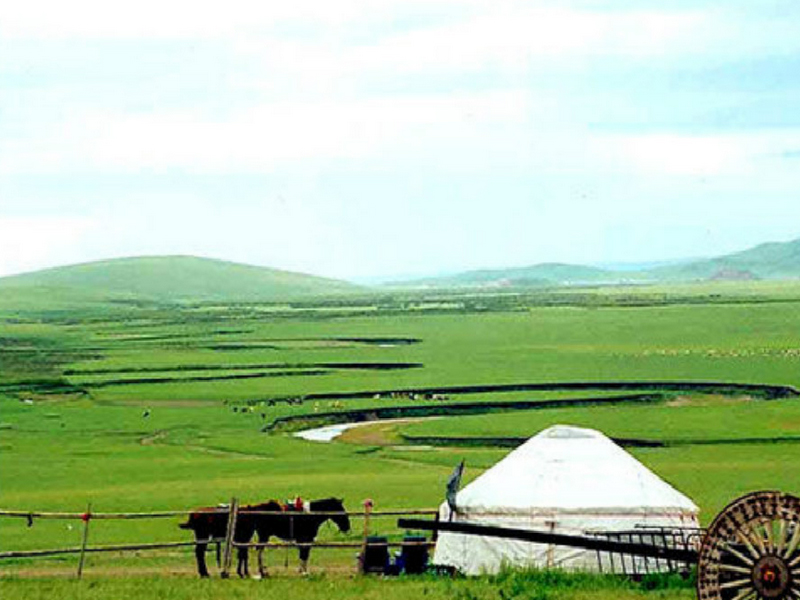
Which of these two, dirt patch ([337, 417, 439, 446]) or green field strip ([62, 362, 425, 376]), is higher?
green field strip ([62, 362, 425, 376])

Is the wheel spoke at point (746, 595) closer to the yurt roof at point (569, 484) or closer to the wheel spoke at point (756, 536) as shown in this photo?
the wheel spoke at point (756, 536)

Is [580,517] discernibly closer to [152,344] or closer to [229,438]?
[229,438]

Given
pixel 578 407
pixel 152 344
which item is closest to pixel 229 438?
pixel 578 407

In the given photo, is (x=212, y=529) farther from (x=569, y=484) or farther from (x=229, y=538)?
(x=569, y=484)

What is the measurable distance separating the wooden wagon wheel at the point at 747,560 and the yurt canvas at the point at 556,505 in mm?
6049

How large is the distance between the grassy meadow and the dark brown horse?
2.88 feet

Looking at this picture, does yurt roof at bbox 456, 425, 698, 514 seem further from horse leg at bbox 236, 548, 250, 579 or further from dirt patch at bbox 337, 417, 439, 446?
dirt patch at bbox 337, 417, 439, 446

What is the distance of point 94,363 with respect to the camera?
88250 mm

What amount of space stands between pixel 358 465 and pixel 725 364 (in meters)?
38.2

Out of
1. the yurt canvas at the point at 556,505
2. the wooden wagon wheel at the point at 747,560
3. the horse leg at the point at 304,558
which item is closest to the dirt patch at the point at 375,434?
the yurt canvas at the point at 556,505

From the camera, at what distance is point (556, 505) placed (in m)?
21.4

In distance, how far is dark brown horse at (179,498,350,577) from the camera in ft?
69.6

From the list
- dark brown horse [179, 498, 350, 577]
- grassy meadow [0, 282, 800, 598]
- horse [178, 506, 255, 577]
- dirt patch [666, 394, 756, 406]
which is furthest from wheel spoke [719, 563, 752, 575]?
dirt patch [666, 394, 756, 406]

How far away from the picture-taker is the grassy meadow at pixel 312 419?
24.9 metres
